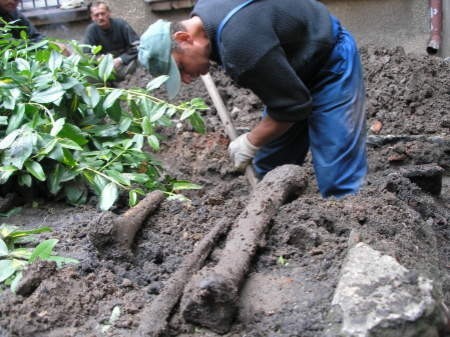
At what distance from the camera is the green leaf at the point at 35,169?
3.24 metres

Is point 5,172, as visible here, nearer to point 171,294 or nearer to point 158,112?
point 158,112

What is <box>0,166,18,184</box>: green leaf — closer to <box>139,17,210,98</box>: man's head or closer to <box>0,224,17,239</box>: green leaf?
<box>0,224,17,239</box>: green leaf

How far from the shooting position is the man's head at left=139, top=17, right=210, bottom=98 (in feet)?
9.99

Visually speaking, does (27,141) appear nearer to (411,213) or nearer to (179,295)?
(179,295)

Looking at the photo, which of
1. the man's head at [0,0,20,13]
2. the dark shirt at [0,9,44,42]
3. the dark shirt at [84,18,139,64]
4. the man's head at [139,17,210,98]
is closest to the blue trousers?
the man's head at [139,17,210,98]

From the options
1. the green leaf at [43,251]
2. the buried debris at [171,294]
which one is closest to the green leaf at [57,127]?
the green leaf at [43,251]

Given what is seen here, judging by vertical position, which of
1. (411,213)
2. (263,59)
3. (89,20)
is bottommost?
(89,20)

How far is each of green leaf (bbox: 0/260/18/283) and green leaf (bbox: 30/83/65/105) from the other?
131 cm

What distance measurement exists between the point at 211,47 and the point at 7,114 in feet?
4.50

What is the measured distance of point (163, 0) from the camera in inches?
277

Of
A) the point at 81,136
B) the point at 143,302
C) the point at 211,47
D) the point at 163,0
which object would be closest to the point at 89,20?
the point at 163,0

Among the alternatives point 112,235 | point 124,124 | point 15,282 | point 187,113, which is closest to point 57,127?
point 124,124

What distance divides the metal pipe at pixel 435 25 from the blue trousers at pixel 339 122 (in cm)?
312

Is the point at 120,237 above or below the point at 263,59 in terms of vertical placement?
below
